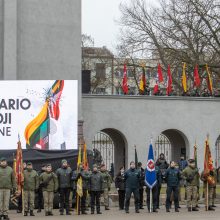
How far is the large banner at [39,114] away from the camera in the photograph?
28.9 metres

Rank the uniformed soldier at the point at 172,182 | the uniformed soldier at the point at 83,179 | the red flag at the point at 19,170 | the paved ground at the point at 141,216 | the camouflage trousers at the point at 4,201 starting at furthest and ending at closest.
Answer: the uniformed soldier at the point at 172,182
the uniformed soldier at the point at 83,179
the red flag at the point at 19,170
the paved ground at the point at 141,216
the camouflage trousers at the point at 4,201

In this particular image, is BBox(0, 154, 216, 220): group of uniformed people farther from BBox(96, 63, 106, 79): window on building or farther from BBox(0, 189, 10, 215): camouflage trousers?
BBox(96, 63, 106, 79): window on building

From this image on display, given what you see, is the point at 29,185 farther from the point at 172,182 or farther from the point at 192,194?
the point at 192,194

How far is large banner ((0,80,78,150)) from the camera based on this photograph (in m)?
28.9

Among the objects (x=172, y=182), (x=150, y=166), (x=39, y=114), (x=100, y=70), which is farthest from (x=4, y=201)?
(x=100, y=70)

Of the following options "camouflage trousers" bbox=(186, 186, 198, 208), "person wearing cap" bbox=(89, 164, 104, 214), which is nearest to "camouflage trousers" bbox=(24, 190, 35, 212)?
"person wearing cap" bbox=(89, 164, 104, 214)

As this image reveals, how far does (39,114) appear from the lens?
98.1 feet

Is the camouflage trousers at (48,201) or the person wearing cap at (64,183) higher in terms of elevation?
the person wearing cap at (64,183)

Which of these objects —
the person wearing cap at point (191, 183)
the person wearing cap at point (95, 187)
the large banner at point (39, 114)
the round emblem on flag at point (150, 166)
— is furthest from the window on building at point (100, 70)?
the person wearing cap at point (95, 187)

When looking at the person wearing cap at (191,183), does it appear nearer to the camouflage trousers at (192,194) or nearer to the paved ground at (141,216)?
the camouflage trousers at (192,194)

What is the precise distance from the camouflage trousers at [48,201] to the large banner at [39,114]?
15.0 ft

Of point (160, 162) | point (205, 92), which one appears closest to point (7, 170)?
point (160, 162)

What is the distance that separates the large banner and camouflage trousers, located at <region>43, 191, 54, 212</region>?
4559 millimetres

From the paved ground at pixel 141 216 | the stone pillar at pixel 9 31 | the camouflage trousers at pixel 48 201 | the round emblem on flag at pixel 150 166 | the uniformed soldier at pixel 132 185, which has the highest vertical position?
the stone pillar at pixel 9 31
